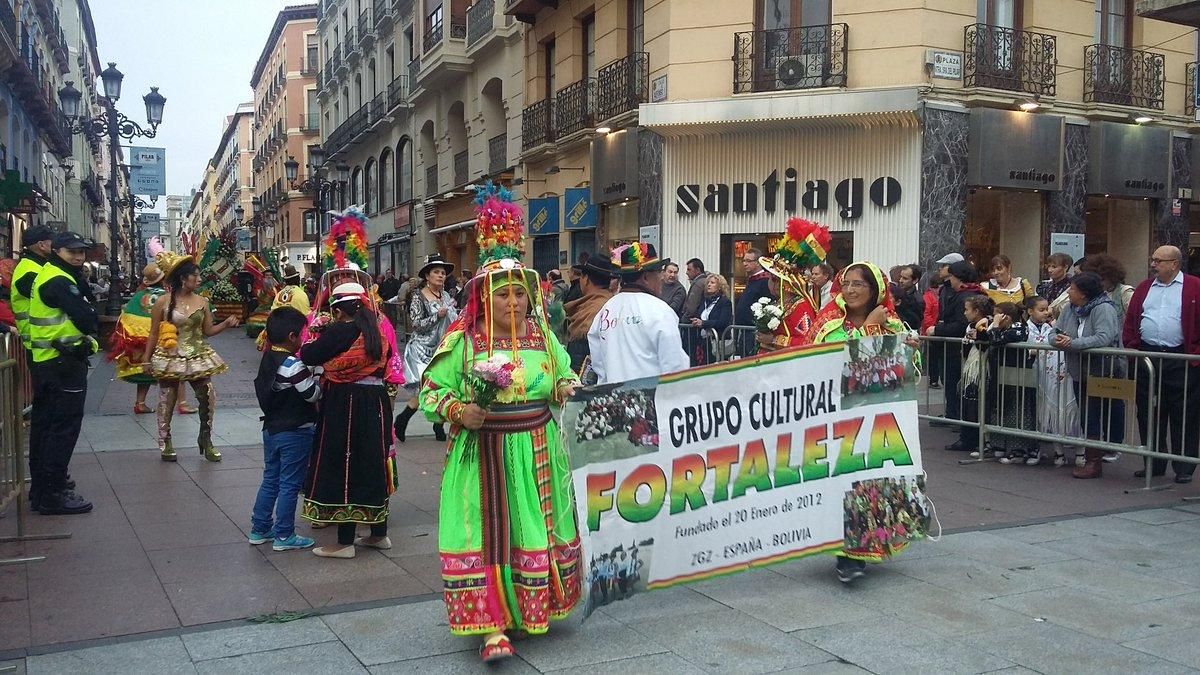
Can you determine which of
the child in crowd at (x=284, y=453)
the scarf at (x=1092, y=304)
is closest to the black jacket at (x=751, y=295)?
the scarf at (x=1092, y=304)

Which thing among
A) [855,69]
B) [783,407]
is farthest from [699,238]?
[783,407]

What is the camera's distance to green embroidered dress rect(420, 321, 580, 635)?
4461mm

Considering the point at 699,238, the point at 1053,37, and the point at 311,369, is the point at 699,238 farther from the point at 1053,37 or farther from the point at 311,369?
the point at 311,369

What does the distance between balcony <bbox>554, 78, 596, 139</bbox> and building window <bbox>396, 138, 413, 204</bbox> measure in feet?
44.3

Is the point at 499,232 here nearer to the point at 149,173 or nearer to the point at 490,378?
the point at 490,378

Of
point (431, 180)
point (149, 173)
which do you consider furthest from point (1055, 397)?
point (149, 173)

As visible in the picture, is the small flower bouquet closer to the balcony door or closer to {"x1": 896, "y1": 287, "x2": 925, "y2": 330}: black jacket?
{"x1": 896, "y1": 287, "x2": 925, "y2": 330}: black jacket

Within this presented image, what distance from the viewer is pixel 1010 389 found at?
932 cm

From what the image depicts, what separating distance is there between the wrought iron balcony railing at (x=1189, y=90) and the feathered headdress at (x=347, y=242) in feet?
54.5

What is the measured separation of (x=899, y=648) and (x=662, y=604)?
121 cm

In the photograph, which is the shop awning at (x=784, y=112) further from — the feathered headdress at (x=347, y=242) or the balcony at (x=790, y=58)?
the feathered headdress at (x=347, y=242)

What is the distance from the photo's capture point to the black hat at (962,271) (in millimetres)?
10062

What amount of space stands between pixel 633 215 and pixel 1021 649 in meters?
16.3

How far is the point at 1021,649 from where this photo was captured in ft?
14.9
